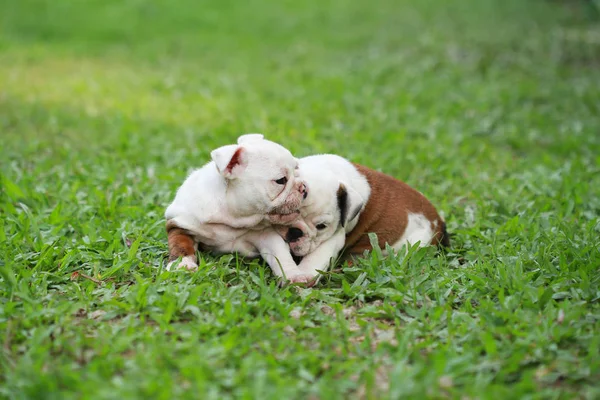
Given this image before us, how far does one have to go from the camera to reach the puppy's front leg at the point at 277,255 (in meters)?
4.38

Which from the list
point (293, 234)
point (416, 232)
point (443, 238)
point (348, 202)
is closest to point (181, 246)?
point (293, 234)

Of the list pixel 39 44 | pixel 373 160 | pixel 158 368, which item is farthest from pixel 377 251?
pixel 39 44

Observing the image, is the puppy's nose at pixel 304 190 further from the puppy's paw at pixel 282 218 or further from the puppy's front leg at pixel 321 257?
the puppy's front leg at pixel 321 257

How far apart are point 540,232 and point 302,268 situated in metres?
1.91

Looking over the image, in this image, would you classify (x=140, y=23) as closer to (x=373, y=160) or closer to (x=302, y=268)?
(x=373, y=160)

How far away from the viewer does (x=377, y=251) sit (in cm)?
467

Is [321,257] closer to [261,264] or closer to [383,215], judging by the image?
[261,264]

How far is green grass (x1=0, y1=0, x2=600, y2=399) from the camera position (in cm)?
340

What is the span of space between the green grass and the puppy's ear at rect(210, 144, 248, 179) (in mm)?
660

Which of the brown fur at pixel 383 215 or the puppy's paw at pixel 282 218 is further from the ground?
the puppy's paw at pixel 282 218

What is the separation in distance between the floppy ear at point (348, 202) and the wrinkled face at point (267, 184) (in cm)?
31

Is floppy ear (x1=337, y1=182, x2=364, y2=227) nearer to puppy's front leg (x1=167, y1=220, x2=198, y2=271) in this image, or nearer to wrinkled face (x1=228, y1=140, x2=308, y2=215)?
wrinkled face (x1=228, y1=140, x2=308, y2=215)

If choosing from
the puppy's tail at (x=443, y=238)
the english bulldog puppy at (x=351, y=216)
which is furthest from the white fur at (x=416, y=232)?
the puppy's tail at (x=443, y=238)

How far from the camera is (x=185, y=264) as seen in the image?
444cm
